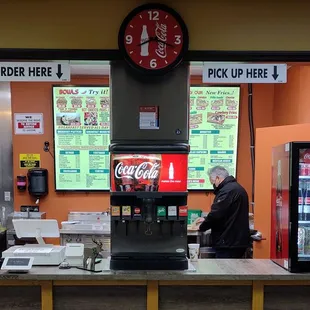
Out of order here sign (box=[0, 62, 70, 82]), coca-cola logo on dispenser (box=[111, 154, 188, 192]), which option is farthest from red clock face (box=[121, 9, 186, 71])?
coca-cola logo on dispenser (box=[111, 154, 188, 192])

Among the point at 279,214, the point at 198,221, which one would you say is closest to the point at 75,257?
the point at 279,214

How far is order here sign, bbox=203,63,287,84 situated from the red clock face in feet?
1.15

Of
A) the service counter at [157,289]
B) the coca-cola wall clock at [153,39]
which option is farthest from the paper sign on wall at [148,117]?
the service counter at [157,289]

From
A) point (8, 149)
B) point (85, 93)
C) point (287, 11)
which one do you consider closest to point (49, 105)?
point (85, 93)

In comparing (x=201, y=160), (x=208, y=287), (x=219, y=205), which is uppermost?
(x=201, y=160)

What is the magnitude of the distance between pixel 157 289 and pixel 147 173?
88cm

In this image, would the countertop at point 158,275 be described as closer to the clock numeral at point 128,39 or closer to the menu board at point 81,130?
the clock numeral at point 128,39

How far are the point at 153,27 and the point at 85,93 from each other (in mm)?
2794

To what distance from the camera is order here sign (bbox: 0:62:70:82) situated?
2.93 meters

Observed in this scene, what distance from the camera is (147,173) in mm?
2789

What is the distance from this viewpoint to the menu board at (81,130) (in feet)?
17.7

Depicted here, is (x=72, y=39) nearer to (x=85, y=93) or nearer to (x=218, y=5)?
(x=218, y=5)

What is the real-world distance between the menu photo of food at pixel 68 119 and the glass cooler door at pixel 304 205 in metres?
3.47

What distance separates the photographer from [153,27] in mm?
2795
